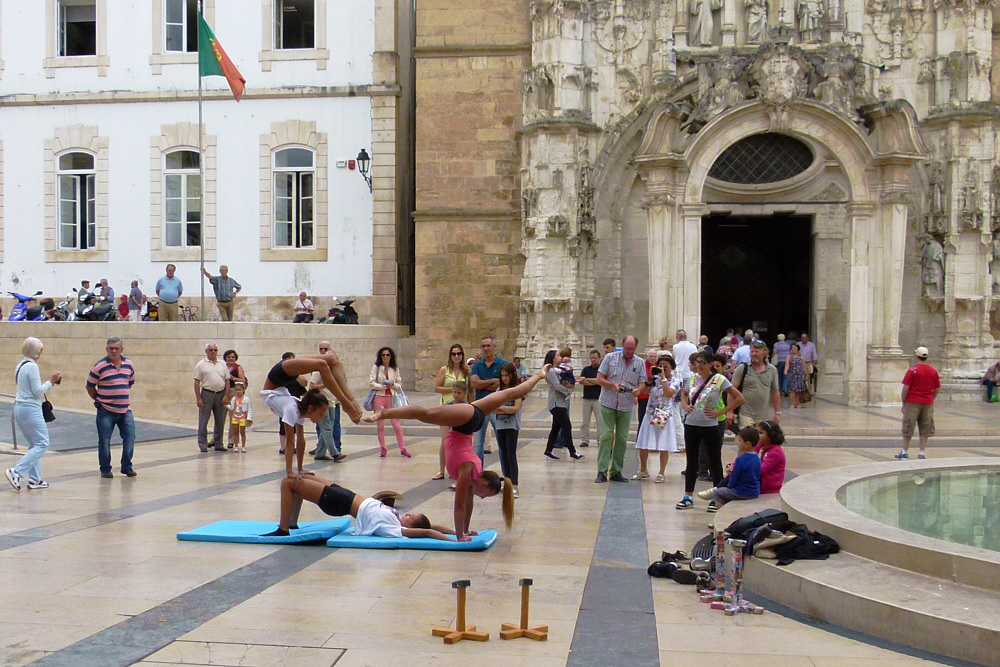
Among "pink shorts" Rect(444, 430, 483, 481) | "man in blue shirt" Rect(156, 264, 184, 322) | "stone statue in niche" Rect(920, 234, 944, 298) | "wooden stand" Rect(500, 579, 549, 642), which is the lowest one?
"wooden stand" Rect(500, 579, 549, 642)

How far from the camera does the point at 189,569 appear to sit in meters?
7.10

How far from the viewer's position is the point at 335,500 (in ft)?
25.9

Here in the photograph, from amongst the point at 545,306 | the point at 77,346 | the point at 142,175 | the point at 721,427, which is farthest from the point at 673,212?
the point at 142,175

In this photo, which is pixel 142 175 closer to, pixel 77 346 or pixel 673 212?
pixel 77 346

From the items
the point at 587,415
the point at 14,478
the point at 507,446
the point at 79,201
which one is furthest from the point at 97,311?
the point at 507,446

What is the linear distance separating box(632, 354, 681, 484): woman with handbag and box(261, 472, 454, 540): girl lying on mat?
4144 millimetres

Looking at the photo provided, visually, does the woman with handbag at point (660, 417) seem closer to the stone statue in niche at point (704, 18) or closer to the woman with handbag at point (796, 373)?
the woman with handbag at point (796, 373)

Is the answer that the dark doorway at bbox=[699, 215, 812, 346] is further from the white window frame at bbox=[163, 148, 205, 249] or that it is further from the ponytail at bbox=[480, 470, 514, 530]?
the ponytail at bbox=[480, 470, 514, 530]

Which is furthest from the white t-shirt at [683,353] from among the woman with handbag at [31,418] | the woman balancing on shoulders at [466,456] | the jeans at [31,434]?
the jeans at [31,434]

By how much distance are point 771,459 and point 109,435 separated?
7.69 meters

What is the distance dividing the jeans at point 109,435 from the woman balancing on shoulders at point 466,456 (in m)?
5.21

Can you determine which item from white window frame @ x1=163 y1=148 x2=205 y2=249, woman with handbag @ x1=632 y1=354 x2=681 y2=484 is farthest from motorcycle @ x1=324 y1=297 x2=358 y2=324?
woman with handbag @ x1=632 y1=354 x2=681 y2=484

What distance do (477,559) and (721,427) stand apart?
453 cm

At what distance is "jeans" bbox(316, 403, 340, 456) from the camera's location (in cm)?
1345
